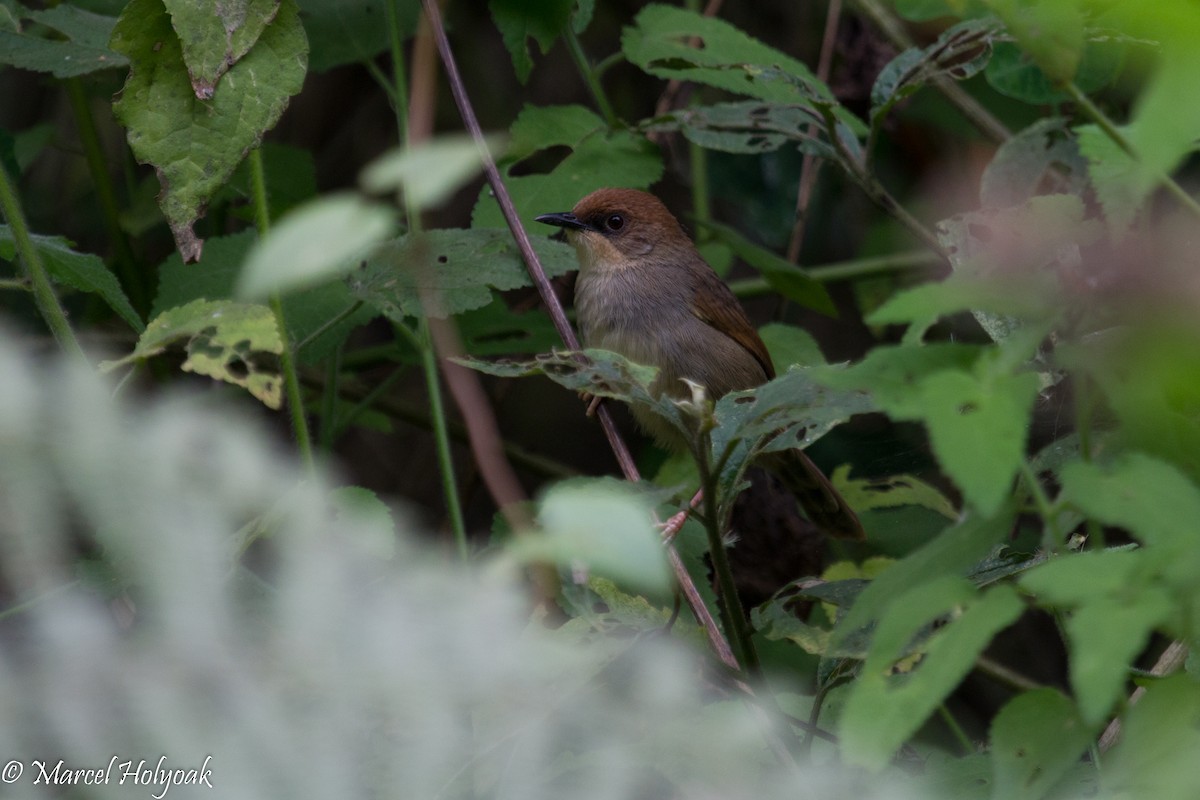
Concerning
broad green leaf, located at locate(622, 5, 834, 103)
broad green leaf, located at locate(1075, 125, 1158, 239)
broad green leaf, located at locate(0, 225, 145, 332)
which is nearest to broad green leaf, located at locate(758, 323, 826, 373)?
broad green leaf, located at locate(622, 5, 834, 103)

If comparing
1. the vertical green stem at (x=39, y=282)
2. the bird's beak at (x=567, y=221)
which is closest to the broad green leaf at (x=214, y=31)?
the vertical green stem at (x=39, y=282)

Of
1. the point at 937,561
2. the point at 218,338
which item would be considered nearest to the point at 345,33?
the point at 218,338

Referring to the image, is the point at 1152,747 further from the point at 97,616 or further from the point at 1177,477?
the point at 97,616

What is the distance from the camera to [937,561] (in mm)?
1435

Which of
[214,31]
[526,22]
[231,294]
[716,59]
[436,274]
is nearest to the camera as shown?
[214,31]

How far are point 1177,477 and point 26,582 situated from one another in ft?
4.75

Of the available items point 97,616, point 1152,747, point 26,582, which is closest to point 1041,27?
point 1152,747

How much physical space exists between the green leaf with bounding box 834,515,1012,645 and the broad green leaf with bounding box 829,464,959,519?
6.46ft

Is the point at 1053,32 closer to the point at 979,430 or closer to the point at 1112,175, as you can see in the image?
the point at 979,430

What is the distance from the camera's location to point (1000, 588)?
1.29 meters

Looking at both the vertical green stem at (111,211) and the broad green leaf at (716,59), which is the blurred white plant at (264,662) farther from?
the vertical green stem at (111,211)

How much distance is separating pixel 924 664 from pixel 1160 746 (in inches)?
10.7

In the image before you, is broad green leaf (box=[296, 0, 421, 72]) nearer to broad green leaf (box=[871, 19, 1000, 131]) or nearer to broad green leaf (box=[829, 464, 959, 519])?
broad green leaf (box=[871, 19, 1000, 131])

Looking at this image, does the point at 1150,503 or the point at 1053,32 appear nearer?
the point at 1150,503
